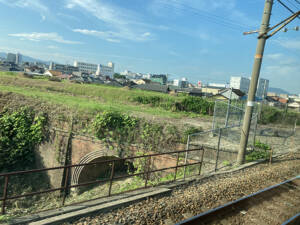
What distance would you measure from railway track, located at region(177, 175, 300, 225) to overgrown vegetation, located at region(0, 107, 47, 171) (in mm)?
10732

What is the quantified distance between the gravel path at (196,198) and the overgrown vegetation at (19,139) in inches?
375

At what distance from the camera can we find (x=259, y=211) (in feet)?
18.6

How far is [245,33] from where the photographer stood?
29.2 ft

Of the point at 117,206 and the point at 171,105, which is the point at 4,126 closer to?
the point at 117,206

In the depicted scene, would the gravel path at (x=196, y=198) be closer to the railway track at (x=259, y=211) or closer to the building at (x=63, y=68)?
the railway track at (x=259, y=211)

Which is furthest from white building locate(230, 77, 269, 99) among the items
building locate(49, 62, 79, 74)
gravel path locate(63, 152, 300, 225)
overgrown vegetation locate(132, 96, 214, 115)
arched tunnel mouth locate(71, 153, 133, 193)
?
building locate(49, 62, 79, 74)

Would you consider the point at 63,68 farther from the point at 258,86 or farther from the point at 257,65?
the point at 257,65

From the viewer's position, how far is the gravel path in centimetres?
493

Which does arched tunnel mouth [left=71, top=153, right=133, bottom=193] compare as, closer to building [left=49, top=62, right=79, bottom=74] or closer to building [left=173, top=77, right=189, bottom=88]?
building [left=173, top=77, right=189, bottom=88]

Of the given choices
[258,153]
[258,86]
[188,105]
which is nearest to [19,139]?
[258,153]

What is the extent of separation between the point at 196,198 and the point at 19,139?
1102cm

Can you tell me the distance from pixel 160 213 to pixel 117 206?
0.97 metres

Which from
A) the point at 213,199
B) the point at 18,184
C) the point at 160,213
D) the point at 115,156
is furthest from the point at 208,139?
the point at 18,184

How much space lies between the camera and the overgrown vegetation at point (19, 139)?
1267 centimetres
